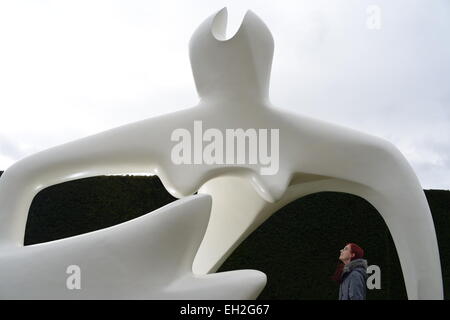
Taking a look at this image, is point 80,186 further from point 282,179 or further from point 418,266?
point 418,266

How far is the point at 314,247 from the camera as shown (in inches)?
252

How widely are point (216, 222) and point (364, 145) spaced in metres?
1.25

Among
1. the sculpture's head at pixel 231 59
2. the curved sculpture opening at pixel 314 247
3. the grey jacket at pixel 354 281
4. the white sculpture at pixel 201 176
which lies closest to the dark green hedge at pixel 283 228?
the curved sculpture opening at pixel 314 247

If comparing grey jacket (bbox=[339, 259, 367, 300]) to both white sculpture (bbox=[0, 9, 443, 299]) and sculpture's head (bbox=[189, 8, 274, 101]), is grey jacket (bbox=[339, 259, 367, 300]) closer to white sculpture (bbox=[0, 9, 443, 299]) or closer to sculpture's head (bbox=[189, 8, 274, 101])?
white sculpture (bbox=[0, 9, 443, 299])

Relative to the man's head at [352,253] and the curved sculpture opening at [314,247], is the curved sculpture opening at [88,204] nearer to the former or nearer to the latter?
the curved sculpture opening at [314,247]

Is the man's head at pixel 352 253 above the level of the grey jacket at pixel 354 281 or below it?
above

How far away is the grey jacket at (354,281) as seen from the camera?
3701 mm

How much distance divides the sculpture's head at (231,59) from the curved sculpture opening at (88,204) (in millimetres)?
3113

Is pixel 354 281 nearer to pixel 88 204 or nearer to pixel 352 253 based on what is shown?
pixel 352 253

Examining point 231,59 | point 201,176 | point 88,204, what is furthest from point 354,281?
point 88,204

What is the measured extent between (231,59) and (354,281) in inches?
65.0

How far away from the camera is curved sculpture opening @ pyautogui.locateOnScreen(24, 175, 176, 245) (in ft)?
20.0

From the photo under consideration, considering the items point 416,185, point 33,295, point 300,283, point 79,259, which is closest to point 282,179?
point 416,185

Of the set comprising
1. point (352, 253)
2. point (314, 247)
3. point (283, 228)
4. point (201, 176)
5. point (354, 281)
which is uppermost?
point (283, 228)
